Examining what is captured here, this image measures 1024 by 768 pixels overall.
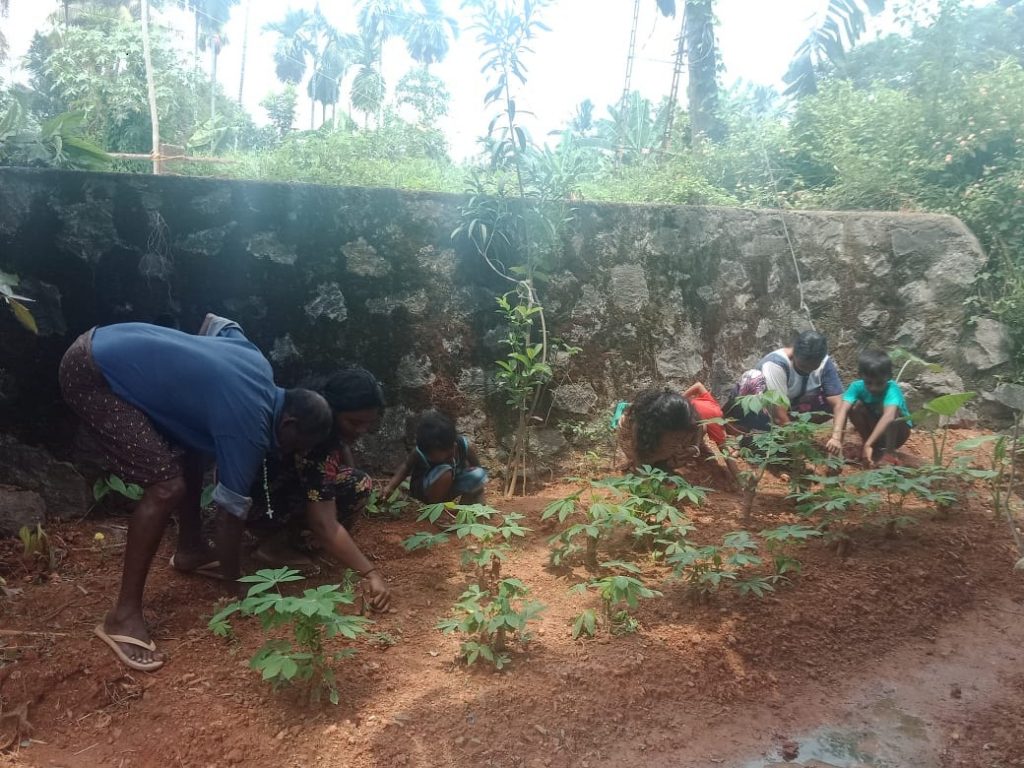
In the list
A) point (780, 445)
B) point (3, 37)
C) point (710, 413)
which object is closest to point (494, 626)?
point (780, 445)

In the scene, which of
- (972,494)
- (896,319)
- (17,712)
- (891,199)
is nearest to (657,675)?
(17,712)

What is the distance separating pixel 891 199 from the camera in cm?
550

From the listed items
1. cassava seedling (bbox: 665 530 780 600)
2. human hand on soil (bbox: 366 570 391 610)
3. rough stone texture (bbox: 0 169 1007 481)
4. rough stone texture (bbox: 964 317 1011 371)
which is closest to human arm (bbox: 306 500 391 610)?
human hand on soil (bbox: 366 570 391 610)

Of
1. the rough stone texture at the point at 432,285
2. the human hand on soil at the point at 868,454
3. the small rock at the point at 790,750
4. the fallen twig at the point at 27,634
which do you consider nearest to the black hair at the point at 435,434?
the rough stone texture at the point at 432,285

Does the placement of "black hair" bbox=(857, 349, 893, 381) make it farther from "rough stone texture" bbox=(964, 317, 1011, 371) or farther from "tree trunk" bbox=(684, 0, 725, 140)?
"tree trunk" bbox=(684, 0, 725, 140)

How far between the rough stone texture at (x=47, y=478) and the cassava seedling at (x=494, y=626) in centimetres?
210

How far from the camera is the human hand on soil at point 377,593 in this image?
246 cm

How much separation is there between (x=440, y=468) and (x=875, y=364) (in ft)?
8.65

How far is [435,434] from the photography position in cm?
324

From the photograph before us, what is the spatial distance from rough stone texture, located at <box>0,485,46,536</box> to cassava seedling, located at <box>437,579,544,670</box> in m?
2.17

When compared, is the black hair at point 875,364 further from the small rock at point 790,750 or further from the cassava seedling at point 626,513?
the small rock at point 790,750

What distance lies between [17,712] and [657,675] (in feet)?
6.21

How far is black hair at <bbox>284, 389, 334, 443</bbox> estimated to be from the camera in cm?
238

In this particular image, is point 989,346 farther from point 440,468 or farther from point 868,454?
point 440,468
